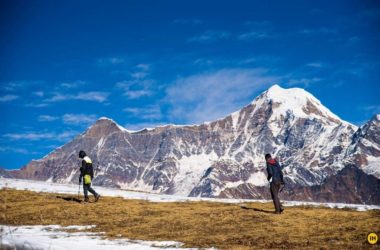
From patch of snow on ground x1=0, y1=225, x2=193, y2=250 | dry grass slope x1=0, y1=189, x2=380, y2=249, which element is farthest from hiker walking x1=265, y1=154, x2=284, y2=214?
patch of snow on ground x1=0, y1=225, x2=193, y2=250

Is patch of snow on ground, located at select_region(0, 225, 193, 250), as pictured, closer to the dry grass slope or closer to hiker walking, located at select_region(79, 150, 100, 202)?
the dry grass slope

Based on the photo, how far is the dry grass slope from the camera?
18.4 m

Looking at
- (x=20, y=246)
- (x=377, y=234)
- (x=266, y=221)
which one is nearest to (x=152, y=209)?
(x=266, y=221)

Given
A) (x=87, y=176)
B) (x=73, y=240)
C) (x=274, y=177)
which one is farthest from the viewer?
(x=87, y=176)

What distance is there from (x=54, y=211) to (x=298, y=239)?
13.9 meters

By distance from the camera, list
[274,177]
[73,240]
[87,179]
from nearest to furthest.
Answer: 1. [73,240]
2. [274,177]
3. [87,179]

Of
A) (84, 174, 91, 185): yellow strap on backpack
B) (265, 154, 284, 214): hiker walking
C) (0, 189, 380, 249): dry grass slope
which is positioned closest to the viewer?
(0, 189, 380, 249): dry grass slope

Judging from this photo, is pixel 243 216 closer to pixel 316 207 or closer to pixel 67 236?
pixel 316 207

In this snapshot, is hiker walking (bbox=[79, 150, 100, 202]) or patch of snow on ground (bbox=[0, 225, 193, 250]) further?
hiker walking (bbox=[79, 150, 100, 202])

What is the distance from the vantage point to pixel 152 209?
28.4 m

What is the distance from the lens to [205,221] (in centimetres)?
2362

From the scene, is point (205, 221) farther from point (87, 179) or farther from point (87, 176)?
point (87, 176)

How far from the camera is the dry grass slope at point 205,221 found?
18.4 metres

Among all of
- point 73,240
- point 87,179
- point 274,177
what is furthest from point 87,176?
point 73,240
